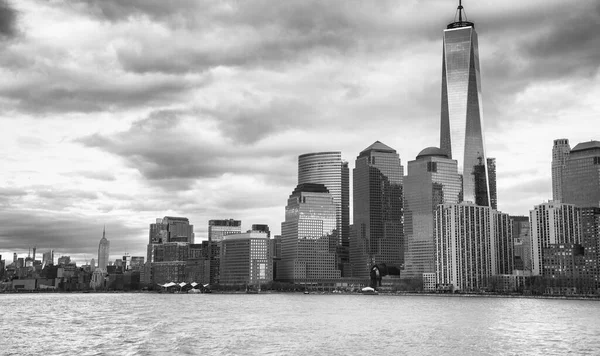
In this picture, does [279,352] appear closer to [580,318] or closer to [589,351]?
[589,351]

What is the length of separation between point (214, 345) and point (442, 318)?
230 feet

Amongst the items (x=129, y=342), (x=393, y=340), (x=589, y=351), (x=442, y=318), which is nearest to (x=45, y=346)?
(x=129, y=342)

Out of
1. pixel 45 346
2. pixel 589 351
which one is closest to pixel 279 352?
pixel 45 346

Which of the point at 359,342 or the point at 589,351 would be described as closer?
the point at 589,351

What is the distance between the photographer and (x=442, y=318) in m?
148

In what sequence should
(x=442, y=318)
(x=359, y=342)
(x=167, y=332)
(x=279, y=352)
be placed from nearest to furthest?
(x=279, y=352), (x=359, y=342), (x=167, y=332), (x=442, y=318)

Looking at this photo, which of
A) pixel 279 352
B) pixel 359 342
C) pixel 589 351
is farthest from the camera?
pixel 359 342

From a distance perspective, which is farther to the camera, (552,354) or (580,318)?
(580,318)

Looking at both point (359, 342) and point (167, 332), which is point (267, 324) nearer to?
point (167, 332)

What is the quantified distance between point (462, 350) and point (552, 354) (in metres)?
10.6

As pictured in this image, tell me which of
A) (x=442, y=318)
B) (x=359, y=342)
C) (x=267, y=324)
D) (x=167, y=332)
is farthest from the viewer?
(x=442, y=318)

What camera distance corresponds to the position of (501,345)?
96062 mm

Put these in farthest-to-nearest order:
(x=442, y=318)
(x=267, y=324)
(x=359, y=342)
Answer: (x=442, y=318), (x=267, y=324), (x=359, y=342)

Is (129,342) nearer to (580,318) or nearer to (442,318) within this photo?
(442,318)
